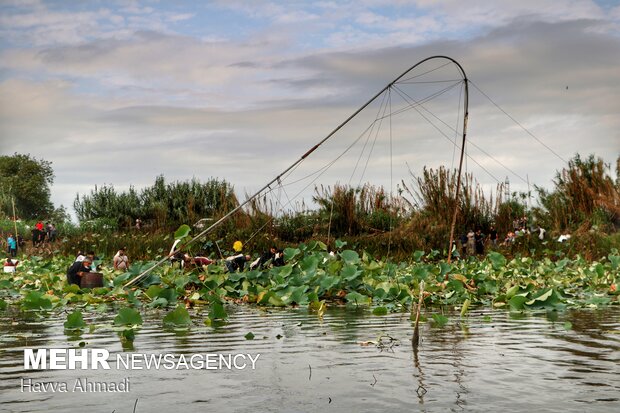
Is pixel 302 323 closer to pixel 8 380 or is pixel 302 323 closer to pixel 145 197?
pixel 8 380

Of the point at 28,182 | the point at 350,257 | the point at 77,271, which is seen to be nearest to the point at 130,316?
the point at 350,257

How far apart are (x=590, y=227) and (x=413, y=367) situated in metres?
23.1

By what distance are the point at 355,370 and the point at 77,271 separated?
936cm

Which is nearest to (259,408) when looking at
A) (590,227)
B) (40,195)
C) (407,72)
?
(407,72)

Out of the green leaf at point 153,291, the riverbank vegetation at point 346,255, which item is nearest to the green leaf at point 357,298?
the riverbank vegetation at point 346,255

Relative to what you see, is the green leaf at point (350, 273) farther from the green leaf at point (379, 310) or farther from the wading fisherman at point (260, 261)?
the wading fisherman at point (260, 261)

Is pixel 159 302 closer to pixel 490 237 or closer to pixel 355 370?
pixel 355 370

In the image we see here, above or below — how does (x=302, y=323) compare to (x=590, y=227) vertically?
below

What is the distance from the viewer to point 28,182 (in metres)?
67.1

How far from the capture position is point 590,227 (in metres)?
28.0

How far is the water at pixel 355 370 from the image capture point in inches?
213

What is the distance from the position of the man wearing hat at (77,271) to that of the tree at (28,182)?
53.4m

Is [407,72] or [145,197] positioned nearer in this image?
[407,72]

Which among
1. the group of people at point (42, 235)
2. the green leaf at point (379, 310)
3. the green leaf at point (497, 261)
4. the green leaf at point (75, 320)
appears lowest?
the green leaf at point (379, 310)
